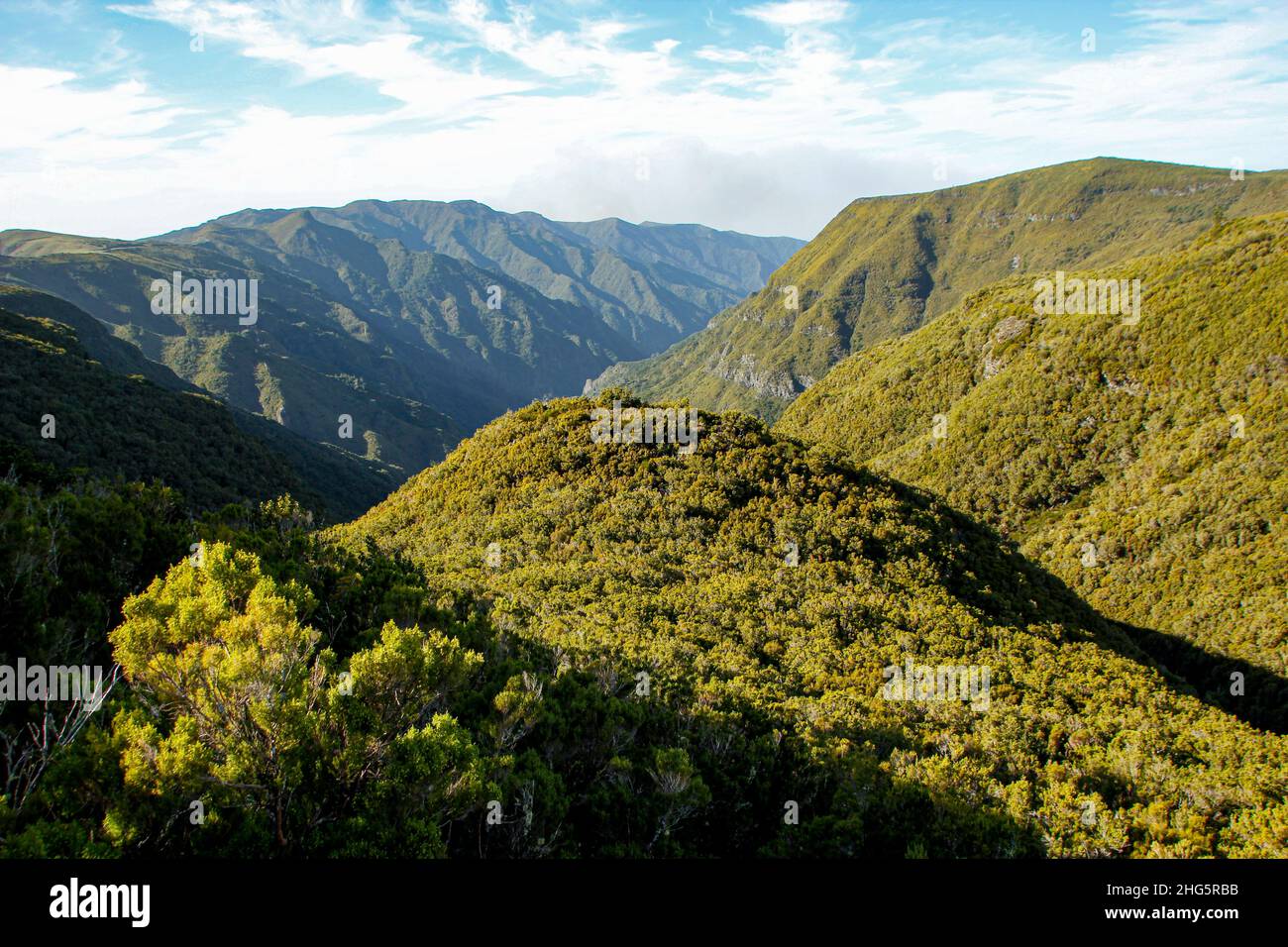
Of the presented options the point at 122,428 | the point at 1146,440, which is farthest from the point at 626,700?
the point at 1146,440

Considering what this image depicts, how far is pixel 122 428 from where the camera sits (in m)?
73.4

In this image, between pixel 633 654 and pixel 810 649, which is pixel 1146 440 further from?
pixel 633 654

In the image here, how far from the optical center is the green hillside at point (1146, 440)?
63.4 m

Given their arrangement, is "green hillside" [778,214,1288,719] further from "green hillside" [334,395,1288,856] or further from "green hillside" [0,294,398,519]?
"green hillside" [0,294,398,519]

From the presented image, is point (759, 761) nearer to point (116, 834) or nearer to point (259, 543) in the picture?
point (116, 834)

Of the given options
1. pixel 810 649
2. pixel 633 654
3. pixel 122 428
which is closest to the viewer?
pixel 633 654

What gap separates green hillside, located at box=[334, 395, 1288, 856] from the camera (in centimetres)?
1573

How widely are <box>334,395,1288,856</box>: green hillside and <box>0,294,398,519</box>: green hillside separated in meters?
32.9

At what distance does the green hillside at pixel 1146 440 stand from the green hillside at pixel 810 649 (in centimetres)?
3036

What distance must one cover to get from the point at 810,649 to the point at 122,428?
80.9 m

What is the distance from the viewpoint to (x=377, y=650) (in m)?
10.7

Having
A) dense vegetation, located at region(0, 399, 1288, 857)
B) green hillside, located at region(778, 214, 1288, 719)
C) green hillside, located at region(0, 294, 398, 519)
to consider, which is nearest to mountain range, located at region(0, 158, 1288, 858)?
dense vegetation, located at region(0, 399, 1288, 857)

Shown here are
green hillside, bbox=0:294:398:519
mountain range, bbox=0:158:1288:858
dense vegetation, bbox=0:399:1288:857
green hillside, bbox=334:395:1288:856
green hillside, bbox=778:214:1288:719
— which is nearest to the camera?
dense vegetation, bbox=0:399:1288:857
